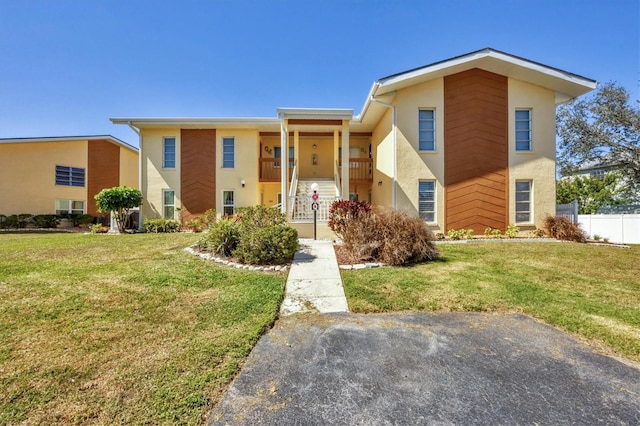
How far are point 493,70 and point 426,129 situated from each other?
370 centimetres

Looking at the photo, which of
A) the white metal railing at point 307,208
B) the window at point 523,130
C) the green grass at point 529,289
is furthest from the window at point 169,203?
the window at point 523,130

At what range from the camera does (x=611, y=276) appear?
6039 millimetres

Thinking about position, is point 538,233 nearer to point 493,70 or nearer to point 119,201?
point 493,70

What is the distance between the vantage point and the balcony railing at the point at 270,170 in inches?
591

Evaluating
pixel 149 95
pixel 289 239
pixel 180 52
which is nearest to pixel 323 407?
pixel 289 239

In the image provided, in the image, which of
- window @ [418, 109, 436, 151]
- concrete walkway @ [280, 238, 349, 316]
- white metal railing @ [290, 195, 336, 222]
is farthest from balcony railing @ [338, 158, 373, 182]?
concrete walkway @ [280, 238, 349, 316]

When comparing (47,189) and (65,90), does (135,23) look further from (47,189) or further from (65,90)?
(47,189)

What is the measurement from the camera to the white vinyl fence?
39.3 ft

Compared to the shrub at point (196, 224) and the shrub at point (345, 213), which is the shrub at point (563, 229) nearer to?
the shrub at point (345, 213)

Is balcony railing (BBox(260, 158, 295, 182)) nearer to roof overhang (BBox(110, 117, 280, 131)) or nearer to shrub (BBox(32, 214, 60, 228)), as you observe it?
roof overhang (BBox(110, 117, 280, 131))

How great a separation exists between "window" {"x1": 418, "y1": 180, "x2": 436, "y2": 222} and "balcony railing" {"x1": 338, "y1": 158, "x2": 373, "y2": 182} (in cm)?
384

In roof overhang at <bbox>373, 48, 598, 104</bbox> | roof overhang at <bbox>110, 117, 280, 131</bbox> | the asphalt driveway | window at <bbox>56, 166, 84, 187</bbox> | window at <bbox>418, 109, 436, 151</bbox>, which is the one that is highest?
roof overhang at <bbox>373, 48, 598, 104</bbox>

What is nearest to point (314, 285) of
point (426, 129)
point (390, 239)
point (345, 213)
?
→ point (390, 239)

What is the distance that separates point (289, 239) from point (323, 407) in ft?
16.2
